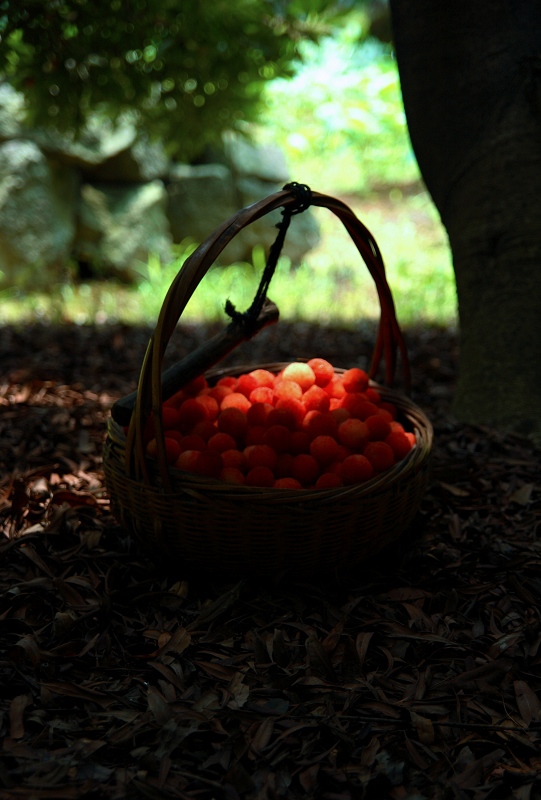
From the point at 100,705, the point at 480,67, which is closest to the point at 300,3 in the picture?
the point at 480,67

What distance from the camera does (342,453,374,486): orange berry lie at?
5.23 feet

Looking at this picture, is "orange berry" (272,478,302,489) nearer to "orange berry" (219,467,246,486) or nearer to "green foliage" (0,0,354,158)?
"orange berry" (219,467,246,486)

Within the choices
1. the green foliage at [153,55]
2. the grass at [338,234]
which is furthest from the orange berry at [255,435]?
the grass at [338,234]

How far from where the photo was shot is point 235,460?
1636mm

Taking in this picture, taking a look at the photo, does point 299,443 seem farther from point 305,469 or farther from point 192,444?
point 192,444

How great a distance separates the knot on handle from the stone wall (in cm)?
423

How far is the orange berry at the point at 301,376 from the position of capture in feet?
6.42

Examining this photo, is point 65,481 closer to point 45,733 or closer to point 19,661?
point 19,661

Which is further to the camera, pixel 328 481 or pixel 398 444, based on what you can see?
Answer: pixel 398 444

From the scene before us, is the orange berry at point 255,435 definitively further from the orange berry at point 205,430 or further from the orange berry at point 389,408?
the orange berry at point 389,408

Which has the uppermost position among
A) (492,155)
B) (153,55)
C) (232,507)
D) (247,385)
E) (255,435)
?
(153,55)

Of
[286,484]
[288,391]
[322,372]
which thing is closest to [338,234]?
[322,372]

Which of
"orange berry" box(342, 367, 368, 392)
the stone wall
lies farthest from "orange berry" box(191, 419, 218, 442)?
the stone wall

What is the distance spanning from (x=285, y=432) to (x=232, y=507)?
325mm
